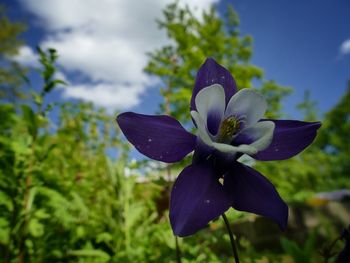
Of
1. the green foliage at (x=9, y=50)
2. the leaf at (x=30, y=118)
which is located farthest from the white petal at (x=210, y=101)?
the green foliage at (x=9, y=50)

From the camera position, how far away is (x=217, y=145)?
1.85 ft

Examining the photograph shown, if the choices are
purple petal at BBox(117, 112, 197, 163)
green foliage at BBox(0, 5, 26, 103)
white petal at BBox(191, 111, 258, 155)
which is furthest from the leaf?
green foliage at BBox(0, 5, 26, 103)

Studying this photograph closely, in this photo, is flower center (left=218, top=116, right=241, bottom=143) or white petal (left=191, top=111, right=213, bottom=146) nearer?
white petal (left=191, top=111, right=213, bottom=146)

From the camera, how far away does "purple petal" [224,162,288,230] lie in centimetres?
61

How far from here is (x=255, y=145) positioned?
0.58 metres

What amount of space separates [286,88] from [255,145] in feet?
31.1

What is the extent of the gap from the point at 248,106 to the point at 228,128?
0.07m

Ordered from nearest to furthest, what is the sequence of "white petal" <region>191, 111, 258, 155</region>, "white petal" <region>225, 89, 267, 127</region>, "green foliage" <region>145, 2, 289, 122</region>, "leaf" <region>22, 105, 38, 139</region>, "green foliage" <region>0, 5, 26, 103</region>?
"white petal" <region>191, 111, 258, 155</region> < "white petal" <region>225, 89, 267, 127</region> < "leaf" <region>22, 105, 38, 139</region> < "green foliage" <region>145, 2, 289, 122</region> < "green foliage" <region>0, 5, 26, 103</region>

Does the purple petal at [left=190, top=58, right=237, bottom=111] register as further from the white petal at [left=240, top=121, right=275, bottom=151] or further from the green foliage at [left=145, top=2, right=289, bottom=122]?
the green foliage at [left=145, top=2, right=289, bottom=122]

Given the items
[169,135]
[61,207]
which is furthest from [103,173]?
[169,135]

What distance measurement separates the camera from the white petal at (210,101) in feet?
2.09

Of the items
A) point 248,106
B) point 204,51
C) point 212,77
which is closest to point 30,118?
point 212,77

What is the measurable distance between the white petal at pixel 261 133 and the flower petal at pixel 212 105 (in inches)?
2.5

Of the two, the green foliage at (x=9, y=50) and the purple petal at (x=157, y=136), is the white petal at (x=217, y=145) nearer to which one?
the purple petal at (x=157, y=136)
